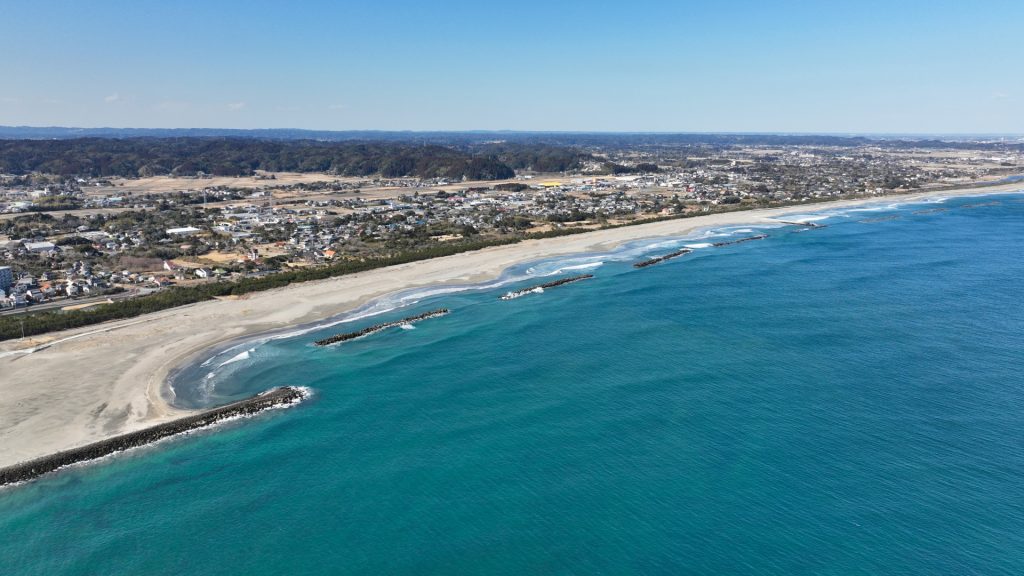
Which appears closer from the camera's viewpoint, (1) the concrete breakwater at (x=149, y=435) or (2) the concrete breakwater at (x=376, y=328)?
(1) the concrete breakwater at (x=149, y=435)

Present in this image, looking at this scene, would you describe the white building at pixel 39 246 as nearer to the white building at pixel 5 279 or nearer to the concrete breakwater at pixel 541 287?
the white building at pixel 5 279

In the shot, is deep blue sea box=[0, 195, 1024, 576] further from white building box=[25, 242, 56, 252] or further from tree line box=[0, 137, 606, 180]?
tree line box=[0, 137, 606, 180]

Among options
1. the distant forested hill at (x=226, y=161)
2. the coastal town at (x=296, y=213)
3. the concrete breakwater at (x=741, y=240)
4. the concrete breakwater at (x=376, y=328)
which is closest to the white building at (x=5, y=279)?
the coastal town at (x=296, y=213)

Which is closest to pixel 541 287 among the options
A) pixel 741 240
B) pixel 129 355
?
pixel 129 355

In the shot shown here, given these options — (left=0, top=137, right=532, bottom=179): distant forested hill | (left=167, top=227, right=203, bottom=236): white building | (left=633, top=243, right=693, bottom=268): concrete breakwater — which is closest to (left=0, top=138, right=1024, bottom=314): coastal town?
(left=167, top=227, right=203, bottom=236): white building

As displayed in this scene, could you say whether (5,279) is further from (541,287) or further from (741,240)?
(741,240)

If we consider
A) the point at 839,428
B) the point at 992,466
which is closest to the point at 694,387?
the point at 839,428

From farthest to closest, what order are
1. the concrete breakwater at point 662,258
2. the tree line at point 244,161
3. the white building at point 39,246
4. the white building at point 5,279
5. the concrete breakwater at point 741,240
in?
the tree line at point 244,161 < the concrete breakwater at point 741,240 < the white building at point 39,246 < the concrete breakwater at point 662,258 < the white building at point 5,279
